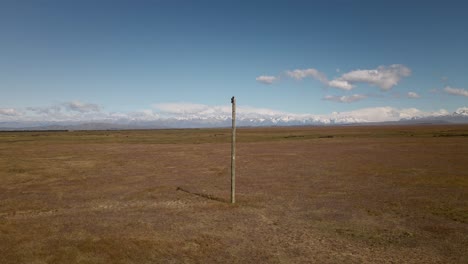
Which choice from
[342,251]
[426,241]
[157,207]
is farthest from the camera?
[157,207]

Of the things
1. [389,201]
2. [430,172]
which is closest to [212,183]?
[389,201]

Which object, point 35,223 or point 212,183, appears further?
point 212,183

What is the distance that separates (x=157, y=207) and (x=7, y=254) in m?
6.55

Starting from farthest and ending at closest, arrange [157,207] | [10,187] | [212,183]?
[212,183], [10,187], [157,207]

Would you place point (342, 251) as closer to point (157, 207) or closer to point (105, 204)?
point (157, 207)

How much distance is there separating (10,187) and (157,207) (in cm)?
1122

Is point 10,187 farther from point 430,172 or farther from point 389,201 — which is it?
point 430,172

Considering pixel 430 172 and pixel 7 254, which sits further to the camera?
pixel 430 172

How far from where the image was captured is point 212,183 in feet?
71.3

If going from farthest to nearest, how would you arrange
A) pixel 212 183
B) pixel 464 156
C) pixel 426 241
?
pixel 464 156 → pixel 212 183 → pixel 426 241

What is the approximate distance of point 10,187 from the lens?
20312mm

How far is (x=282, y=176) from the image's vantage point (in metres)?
23.9

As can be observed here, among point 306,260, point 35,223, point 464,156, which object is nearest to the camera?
point 306,260

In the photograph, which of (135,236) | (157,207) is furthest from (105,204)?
(135,236)
